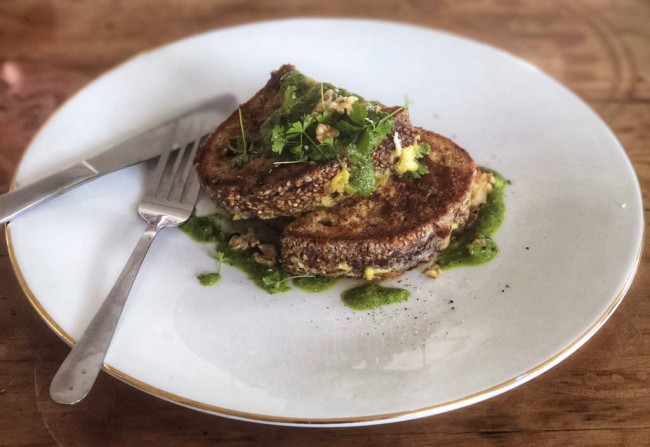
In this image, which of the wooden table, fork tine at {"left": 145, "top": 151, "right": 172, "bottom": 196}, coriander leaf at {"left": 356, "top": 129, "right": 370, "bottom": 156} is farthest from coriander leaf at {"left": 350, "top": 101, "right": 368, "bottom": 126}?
the wooden table

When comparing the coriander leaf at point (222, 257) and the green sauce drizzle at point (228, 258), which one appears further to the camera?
the coriander leaf at point (222, 257)

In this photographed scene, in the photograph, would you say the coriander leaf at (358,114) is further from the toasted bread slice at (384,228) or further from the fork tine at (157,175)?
the fork tine at (157,175)

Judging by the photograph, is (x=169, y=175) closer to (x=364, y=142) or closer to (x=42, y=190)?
(x=42, y=190)

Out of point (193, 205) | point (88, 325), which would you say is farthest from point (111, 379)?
point (193, 205)

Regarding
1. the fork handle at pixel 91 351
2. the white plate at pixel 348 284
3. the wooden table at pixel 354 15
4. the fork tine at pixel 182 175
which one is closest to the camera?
the fork handle at pixel 91 351

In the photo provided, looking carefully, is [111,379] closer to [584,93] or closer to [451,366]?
[451,366]

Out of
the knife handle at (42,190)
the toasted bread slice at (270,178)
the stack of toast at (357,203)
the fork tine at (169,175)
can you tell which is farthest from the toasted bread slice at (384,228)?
the knife handle at (42,190)

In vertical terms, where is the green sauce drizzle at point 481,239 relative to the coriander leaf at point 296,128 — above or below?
below
